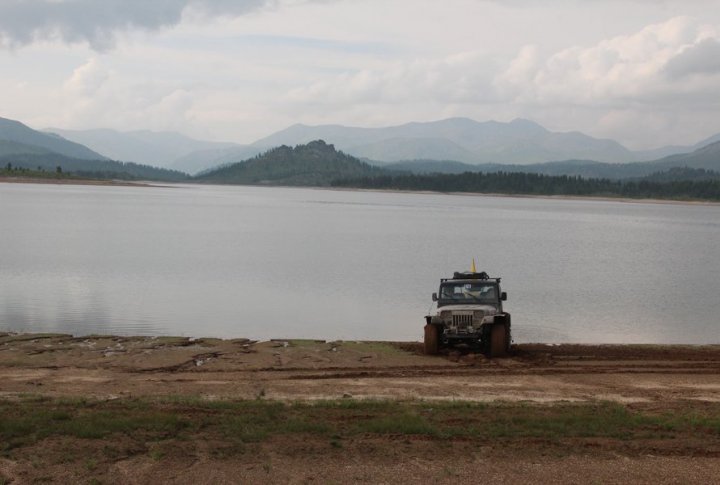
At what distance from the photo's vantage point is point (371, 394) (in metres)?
19.2

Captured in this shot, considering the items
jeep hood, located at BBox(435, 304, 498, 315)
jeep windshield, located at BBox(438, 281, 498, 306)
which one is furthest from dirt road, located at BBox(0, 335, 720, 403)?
jeep windshield, located at BBox(438, 281, 498, 306)

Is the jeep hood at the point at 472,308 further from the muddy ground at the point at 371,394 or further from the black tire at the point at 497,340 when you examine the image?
the muddy ground at the point at 371,394

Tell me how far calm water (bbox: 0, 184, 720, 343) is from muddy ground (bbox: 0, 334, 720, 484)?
693 centimetres

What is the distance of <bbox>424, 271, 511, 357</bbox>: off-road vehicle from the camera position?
25.5 metres

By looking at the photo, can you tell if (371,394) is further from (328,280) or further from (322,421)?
(328,280)

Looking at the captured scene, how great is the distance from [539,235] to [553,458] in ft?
294

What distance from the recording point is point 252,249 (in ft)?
241

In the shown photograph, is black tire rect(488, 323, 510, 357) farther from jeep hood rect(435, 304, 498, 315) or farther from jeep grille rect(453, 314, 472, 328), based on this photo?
jeep grille rect(453, 314, 472, 328)

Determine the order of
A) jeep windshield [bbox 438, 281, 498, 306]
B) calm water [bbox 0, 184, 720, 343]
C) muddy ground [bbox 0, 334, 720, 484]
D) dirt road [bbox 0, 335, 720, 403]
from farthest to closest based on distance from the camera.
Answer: calm water [bbox 0, 184, 720, 343] → jeep windshield [bbox 438, 281, 498, 306] → dirt road [bbox 0, 335, 720, 403] → muddy ground [bbox 0, 334, 720, 484]

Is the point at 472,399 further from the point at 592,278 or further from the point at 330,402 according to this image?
the point at 592,278

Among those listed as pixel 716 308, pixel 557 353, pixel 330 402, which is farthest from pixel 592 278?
pixel 330 402

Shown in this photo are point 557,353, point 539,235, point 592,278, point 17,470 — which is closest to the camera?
point 17,470

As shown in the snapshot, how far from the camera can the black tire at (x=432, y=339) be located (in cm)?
2583

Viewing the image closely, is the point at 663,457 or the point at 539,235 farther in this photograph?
the point at 539,235
